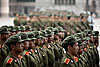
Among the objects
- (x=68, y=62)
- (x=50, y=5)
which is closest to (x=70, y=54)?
(x=68, y=62)

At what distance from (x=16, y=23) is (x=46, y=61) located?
46.5ft

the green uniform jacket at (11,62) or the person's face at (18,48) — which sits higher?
the person's face at (18,48)

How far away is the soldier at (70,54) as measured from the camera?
626 cm

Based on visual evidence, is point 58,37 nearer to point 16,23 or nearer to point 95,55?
point 95,55

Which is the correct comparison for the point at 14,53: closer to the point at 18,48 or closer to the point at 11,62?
the point at 18,48

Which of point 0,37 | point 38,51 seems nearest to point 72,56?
point 38,51

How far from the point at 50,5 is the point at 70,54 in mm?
45832

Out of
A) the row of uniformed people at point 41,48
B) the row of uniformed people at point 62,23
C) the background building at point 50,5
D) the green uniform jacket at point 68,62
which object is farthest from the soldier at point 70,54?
the background building at point 50,5

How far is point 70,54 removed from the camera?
6.39m

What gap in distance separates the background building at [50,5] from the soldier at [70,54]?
13.5 meters

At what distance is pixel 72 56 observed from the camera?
637 centimetres

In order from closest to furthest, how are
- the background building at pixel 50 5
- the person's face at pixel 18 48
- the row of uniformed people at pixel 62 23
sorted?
the person's face at pixel 18 48 → the row of uniformed people at pixel 62 23 → the background building at pixel 50 5

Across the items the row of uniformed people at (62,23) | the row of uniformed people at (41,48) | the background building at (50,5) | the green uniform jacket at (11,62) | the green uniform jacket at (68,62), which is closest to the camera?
the green uniform jacket at (68,62)

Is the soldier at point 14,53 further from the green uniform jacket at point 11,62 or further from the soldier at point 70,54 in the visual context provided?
the soldier at point 70,54
